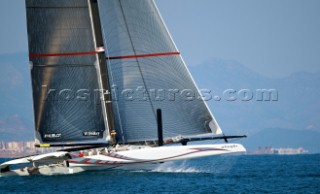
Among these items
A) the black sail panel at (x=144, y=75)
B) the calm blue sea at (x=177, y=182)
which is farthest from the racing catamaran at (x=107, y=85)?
the calm blue sea at (x=177, y=182)

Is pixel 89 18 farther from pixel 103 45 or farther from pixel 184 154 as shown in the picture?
pixel 184 154

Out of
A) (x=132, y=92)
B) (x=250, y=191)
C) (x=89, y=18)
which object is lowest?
(x=250, y=191)

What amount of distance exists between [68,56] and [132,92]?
374 cm

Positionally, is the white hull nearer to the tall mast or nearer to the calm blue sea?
the calm blue sea

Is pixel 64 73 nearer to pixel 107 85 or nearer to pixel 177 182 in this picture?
pixel 107 85

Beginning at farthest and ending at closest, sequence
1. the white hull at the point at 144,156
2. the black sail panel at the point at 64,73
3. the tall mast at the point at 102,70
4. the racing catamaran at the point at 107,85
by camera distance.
Result: the black sail panel at the point at 64,73 → the tall mast at the point at 102,70 → the racing catamaran at the point at 107,85 → the white hull at the point at 144,156

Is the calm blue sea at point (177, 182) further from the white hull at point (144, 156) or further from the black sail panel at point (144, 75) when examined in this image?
the black sail panel at point (144, 75)

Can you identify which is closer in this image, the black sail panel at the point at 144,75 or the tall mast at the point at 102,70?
the black sail panel at the point at 144,75

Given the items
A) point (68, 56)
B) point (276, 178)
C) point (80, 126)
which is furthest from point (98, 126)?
point (276, 178)

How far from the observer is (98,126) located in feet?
139

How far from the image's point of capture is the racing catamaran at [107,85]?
40.9 m

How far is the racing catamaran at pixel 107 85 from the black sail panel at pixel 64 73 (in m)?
0.05

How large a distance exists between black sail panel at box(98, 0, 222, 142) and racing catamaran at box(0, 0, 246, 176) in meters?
0.05

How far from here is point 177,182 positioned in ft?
127
